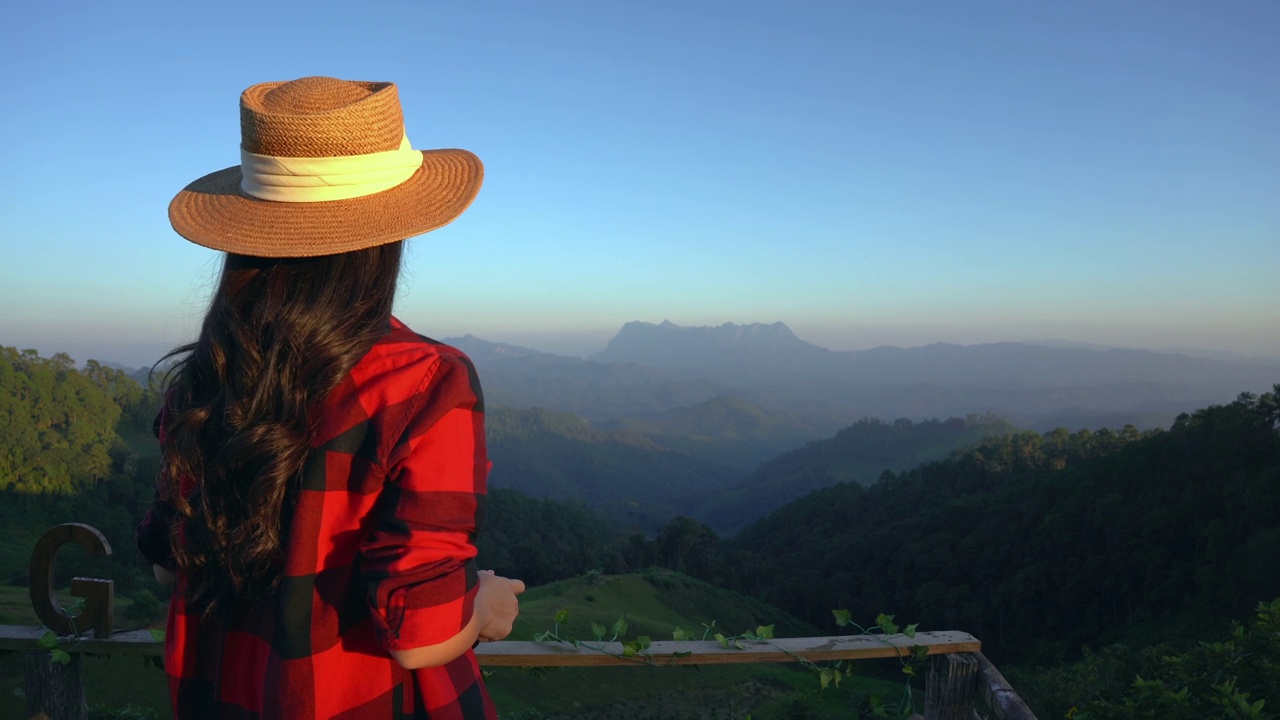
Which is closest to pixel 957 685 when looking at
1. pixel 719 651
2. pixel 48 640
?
pixel 719 651

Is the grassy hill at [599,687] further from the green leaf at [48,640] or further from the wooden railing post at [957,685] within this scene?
the green leaf at [48,640]

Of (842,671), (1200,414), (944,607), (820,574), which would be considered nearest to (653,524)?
(820,574)

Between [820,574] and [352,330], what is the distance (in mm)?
44609

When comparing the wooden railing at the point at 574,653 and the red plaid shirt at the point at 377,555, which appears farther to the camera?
the wooden railing at the point at 574,653

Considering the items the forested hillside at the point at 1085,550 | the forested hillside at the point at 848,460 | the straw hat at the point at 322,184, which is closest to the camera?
the straw hat at the point at 322,184

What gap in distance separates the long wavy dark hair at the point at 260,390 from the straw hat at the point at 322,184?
0.19 ft

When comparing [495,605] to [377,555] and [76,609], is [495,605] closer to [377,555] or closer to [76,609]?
[377,555]

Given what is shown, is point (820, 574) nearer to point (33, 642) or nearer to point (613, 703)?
point (613, 703)

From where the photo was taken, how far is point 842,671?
98.4 inches

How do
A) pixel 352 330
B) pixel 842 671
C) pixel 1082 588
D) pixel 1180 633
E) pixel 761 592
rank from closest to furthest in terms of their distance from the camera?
1. pixel 352 330
2. pixel 842 671
3. pixel 1180 633
4. pixel 1082 588
5. pixel 761 592

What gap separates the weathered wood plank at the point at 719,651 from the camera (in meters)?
2.29

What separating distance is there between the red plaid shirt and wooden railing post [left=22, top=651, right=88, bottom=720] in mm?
1574

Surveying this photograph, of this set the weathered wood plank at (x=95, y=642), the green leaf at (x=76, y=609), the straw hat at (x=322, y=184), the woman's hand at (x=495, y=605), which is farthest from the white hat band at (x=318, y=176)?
the green leaf at (x=76, y=609)

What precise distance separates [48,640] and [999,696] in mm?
2910
